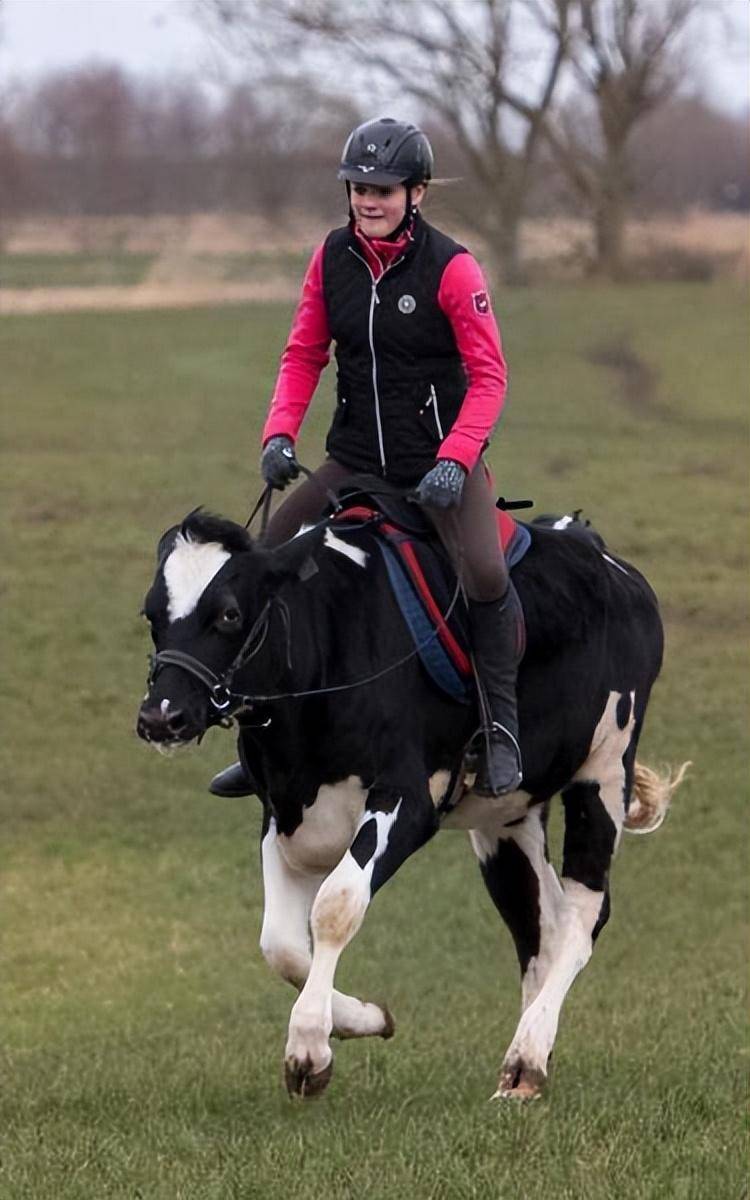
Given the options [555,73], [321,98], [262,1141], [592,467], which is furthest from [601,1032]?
[555,73]

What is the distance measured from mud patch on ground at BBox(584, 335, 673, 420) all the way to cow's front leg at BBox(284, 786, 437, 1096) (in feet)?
91.2

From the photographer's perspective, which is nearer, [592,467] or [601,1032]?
[601,1032]

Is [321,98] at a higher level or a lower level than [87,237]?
higher

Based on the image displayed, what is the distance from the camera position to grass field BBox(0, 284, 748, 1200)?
548 cm

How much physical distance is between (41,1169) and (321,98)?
39291 millimetres

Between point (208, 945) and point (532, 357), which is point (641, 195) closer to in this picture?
point (532, 357)

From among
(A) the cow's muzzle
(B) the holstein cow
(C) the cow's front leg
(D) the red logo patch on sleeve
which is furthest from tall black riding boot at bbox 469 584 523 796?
(A) the cow's muzzle

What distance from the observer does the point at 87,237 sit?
38438 mm

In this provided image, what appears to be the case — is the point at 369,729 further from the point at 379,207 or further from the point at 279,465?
the point at 379,207

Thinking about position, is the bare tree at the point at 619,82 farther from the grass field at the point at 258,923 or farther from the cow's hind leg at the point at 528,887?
the cow's hind leg at the point at 528,887

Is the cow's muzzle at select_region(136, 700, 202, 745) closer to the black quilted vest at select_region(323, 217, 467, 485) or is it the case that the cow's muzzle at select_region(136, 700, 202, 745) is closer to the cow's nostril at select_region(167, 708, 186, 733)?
the cow's nostril at select_region(167, 708, 186, 733)

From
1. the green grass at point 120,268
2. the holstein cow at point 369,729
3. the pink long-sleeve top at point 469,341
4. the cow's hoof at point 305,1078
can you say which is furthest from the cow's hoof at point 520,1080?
the green grass at point 120,268

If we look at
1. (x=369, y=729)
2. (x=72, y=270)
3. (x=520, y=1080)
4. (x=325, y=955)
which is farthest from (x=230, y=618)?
(x=72, y=270)

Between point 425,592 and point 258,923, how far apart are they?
6456mm
